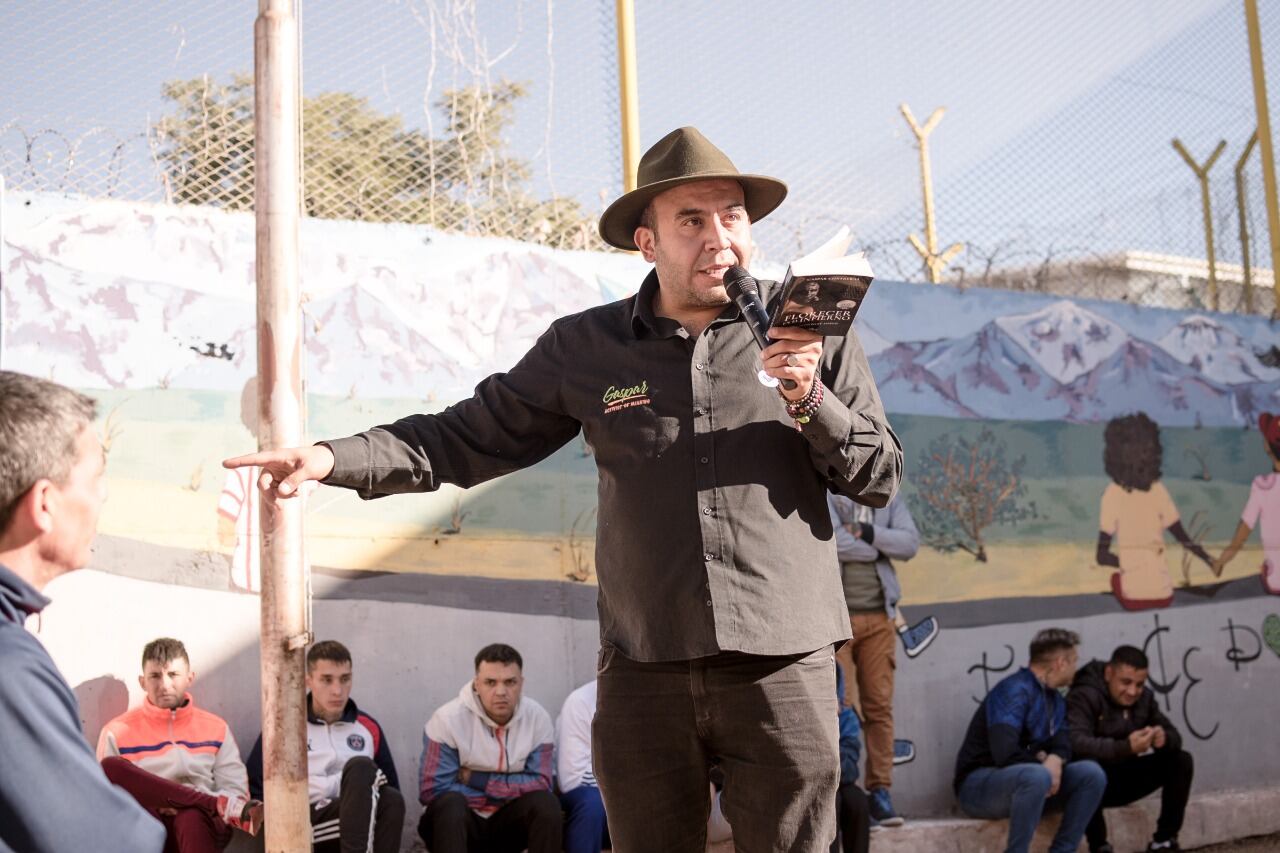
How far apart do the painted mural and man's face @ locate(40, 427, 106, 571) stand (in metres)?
4.06

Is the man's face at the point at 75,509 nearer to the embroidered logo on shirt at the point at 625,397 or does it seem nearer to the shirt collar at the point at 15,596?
the shirt collar at the point at 15,596

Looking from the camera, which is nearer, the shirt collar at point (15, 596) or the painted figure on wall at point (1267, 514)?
the shirt collar at point (15, 596)

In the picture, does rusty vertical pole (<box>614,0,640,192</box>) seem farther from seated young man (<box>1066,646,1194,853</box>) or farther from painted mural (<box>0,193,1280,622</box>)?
seated young man (<box>1066,646,1194,853</box>)

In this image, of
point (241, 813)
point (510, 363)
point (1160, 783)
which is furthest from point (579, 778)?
point (1160, 783)

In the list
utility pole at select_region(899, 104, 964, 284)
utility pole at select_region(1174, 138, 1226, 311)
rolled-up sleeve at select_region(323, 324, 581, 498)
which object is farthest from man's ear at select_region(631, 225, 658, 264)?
utility pole at select_region(1174, 138, 1226, 311)

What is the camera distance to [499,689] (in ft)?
21.3

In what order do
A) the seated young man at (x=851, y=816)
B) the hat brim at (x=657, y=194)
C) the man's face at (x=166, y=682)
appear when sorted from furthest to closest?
the seated young man at (x=851, y=816) < the man's face at (x=166, y=682) < the hat brim at (x=657, y=194)

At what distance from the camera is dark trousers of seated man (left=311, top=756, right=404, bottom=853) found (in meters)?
5.91

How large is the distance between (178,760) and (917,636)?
4.25 meters

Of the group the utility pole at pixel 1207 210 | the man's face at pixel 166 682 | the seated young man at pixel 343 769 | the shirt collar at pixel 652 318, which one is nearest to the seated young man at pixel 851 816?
the seated young man at pixel 343 769

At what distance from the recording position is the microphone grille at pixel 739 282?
320cm

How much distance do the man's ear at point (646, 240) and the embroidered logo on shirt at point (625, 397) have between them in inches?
16.7

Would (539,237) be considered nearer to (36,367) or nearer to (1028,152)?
(36,367)

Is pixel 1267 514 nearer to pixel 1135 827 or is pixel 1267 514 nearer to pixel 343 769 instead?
pixel 1135 827
